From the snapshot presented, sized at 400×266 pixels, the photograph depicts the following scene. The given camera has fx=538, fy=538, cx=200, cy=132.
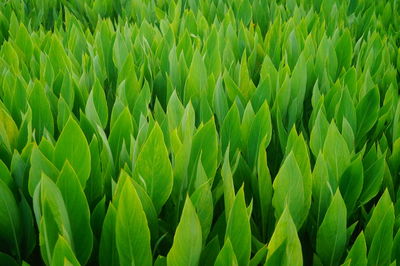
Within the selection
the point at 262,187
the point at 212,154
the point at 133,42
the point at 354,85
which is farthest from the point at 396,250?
the point at 133,42

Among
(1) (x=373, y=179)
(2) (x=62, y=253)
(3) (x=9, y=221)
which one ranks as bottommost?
(1) (x=373, y=179)

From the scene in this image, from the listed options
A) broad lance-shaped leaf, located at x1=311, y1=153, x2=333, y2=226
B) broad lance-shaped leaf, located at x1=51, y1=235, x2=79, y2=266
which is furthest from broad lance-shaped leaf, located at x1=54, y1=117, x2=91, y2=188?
broad lance-shaped leaf, located at x1=311, y1=153, x2=333, y2=226

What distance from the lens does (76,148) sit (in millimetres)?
1557

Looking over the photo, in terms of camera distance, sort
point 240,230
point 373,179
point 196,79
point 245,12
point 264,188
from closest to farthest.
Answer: point 240,230 < point 264,188 < point 373,179 < point 196,79 < point 245,12

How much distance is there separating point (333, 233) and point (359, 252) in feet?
0.47

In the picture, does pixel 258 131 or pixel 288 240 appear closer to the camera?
pixel 288 240

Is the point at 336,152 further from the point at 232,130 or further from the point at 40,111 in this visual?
the point at 40,111

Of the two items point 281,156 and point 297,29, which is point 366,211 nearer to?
point 281,156

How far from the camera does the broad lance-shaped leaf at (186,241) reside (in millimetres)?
1224

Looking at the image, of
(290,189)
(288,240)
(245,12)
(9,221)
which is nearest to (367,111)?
(290,189)

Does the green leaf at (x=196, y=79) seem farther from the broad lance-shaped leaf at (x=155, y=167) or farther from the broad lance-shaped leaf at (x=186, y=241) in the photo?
the broad lance-shaped leaf at (x=186, y=241)

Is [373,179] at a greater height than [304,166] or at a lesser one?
lesser

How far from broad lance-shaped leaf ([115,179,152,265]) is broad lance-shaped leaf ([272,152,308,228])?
42 cm

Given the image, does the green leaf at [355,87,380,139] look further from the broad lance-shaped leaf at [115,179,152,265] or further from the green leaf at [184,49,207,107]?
the broad lance-shaped leaf at [115,179,152,265]
